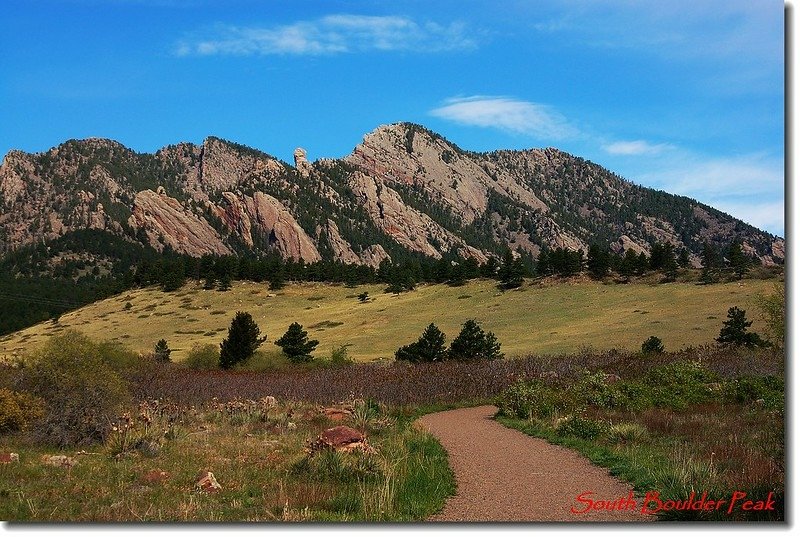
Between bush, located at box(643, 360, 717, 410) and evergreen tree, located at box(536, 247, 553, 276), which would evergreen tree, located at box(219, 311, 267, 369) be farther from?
evergreen tree, located at box(536, 247, 553, 276)

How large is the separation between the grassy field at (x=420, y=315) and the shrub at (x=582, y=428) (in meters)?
30.4

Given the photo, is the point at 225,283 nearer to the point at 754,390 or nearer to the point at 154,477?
the point at 754,390

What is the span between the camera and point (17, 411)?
15.3m

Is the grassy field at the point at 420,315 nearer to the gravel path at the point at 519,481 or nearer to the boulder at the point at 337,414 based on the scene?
the boulder at the point at 337,414

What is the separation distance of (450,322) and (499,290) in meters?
19.0

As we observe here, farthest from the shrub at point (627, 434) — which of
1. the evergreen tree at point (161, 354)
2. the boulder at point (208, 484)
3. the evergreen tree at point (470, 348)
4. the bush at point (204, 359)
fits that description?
the evergreen tree at point (161, 354)

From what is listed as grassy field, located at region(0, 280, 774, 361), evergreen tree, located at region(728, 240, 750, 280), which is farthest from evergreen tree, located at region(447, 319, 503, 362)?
evergreen tree, located at region(728, 240, 750, 280)

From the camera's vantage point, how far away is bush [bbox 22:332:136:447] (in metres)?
14.3

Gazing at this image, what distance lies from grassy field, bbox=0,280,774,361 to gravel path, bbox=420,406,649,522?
104ft

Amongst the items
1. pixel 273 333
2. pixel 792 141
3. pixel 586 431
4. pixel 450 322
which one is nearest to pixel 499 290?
pixel 450 322

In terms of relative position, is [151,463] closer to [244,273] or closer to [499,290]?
[499,290]

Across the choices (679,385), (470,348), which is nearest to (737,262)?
(470,348)

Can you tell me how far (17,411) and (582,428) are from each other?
1431 centimetres

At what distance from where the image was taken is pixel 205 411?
20469mm
